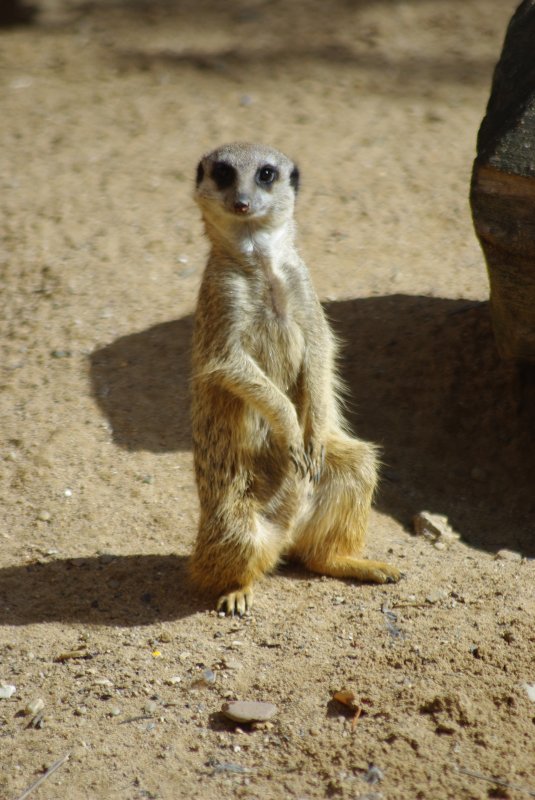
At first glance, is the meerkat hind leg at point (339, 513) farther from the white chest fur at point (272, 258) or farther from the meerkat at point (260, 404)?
the white chest fur at point (272, 258)

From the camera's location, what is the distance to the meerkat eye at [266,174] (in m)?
2.94

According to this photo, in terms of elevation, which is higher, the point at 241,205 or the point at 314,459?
the point at 241,205

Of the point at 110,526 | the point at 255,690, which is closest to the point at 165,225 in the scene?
the point at 110,526

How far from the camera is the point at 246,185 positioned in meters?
2.90

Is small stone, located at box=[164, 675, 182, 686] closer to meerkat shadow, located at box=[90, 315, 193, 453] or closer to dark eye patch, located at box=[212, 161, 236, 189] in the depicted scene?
meerkat shadow, located at box=[90, 315, 193, 453]

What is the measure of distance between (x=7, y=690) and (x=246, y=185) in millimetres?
1542

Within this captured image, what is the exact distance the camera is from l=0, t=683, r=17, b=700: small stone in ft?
8.48

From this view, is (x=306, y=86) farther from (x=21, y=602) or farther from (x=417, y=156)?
(x=21, y=602)

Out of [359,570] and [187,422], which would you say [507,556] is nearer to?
[359,570]

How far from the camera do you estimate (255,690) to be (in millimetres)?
2541

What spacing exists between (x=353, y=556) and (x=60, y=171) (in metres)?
3.22

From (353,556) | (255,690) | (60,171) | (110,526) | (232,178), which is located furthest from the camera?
(60,171)

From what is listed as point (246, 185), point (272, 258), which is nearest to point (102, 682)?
point (272, 258)

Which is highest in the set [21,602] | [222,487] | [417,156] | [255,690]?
[417,156]
